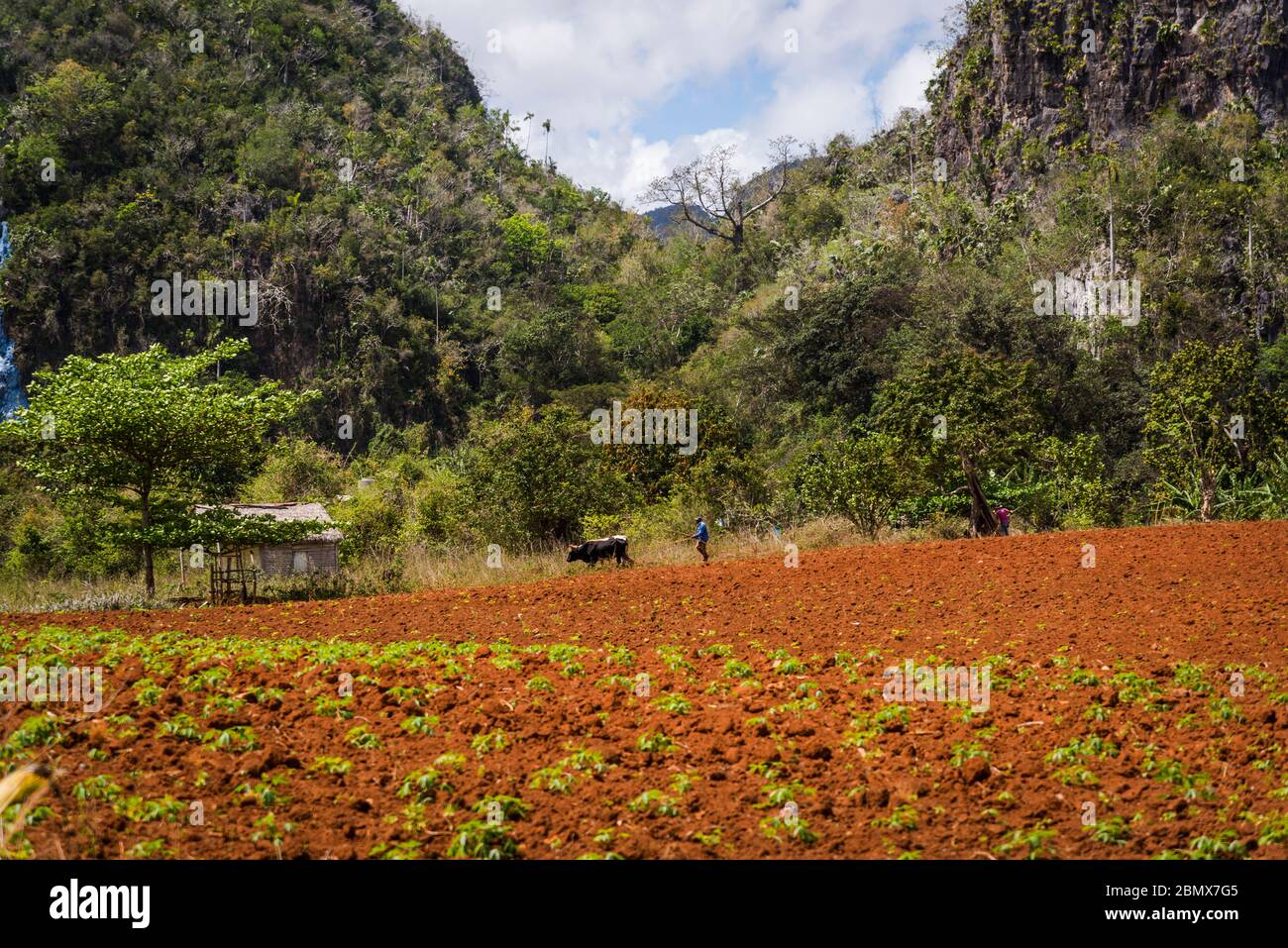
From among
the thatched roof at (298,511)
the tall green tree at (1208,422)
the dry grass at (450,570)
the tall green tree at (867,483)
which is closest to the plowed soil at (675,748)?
the dry grass at (450,570)

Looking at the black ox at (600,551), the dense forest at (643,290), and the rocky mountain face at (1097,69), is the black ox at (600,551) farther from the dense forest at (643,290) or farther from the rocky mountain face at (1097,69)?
the rocky mountain face at (1097,69)

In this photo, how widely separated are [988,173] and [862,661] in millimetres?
45731

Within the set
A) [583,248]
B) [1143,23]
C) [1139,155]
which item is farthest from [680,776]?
[583,248]

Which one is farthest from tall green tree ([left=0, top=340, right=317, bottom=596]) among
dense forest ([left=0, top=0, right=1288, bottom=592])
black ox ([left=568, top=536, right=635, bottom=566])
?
black ox ([left=568, top=536, right=635, bottom=566])

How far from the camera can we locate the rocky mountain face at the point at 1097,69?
4169 cm

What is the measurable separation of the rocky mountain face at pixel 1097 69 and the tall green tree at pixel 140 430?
131 feet

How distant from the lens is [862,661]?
8633 mm

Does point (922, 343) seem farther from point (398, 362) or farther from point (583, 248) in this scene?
point (583, 248)

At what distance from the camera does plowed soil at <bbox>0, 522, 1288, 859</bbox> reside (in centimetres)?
476

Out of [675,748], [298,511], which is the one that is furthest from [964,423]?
[298,511]

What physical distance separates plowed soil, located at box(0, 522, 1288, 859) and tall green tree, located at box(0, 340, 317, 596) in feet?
23.7

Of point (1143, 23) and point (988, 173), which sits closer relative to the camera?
point (1143, 23)

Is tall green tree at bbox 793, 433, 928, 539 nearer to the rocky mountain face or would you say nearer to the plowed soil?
the plowed soil

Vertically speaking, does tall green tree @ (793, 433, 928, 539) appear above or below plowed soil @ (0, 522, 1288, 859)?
above
